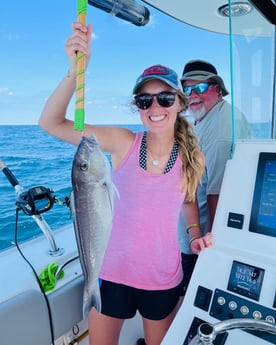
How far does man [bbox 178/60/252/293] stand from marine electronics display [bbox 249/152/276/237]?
27cm

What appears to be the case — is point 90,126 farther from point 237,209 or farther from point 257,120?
point 257,120

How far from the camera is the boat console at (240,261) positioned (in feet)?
2.72

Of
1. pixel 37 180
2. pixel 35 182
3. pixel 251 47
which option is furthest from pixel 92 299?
pixel 37 180

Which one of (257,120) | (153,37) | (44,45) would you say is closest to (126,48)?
(153,37)

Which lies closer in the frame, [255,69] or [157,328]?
[157,328]

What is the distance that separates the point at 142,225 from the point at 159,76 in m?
0.57

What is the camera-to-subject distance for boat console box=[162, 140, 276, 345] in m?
0.83

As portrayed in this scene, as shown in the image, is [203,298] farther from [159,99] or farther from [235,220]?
[159,99]

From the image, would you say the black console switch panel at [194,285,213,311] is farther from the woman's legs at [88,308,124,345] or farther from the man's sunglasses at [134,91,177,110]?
the man's sunglasses at [134,91,177,110]

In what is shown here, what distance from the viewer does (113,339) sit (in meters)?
1.16

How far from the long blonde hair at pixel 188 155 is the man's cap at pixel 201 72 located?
0.61 metres

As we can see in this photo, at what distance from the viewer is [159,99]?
1033mm

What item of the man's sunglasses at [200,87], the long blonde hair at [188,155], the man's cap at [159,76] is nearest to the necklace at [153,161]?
the long blonde hair at [188,155]

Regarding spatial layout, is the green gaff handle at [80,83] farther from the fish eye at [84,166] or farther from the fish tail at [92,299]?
the fish tail at [92,299]
